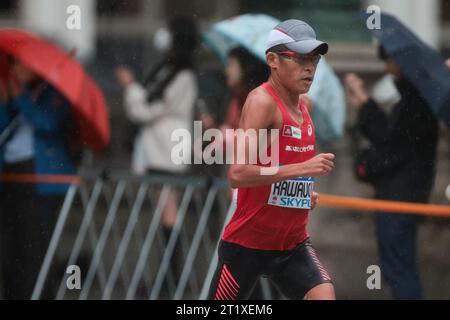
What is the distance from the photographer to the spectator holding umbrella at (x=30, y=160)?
877 cm

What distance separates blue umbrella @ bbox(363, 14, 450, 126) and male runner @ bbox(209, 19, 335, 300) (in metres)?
1.39

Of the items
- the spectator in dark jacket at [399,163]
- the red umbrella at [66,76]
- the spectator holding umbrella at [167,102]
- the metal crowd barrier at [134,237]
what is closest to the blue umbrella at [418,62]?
the spectator in dark jacket at [399,163]

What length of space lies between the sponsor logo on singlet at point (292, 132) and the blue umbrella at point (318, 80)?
1.65 meters

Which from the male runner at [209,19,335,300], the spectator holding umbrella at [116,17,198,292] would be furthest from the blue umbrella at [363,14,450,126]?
the spectator holding umbrella at [116,17,198,292]

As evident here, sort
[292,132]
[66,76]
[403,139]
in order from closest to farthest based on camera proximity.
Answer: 1. [292,132]
2. [403,139]
3. [66,76]

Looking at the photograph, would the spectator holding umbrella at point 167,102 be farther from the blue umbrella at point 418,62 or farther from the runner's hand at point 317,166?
the runner's hand at point 317,166

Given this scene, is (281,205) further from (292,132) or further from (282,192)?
(292,132)

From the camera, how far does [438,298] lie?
28.2ft

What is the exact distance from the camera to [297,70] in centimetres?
634

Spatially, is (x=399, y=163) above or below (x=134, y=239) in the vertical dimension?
above

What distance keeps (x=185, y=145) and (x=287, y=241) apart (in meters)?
3.46

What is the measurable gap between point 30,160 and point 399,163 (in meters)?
2.52

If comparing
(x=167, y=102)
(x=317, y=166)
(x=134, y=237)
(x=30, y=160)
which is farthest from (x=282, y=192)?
(x=134, y=237)
